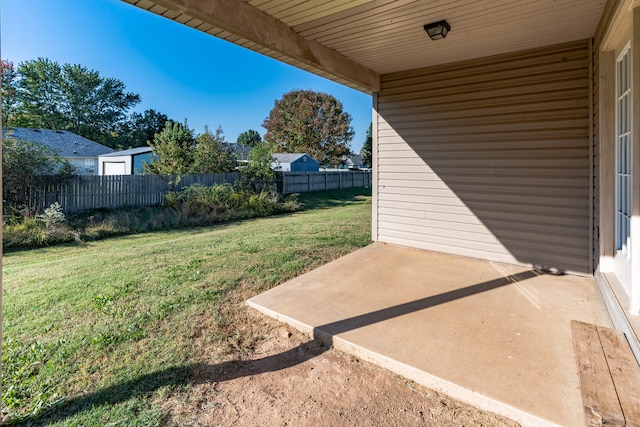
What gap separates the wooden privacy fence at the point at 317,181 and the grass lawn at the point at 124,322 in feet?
28.1

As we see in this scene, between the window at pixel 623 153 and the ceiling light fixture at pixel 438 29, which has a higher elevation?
the ceiling light fixture at pixel 438 29

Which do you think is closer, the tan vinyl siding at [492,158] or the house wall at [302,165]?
the tan vinyl siding at [492,158]

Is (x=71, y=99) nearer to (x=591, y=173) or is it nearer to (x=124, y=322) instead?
(x=124, y=322)

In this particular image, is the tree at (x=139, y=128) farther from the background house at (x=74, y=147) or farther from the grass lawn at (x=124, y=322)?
the grass lawn at (x=124, y=322)

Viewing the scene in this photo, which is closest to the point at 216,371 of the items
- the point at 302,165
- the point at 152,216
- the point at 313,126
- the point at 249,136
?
the point at 152,216

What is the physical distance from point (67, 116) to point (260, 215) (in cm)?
2718

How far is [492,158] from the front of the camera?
13.6ft

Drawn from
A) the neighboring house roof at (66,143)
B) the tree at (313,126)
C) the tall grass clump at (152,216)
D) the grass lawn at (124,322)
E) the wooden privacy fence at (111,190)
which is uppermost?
the tree at (313,126)

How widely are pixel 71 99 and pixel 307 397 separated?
34312 millimetres

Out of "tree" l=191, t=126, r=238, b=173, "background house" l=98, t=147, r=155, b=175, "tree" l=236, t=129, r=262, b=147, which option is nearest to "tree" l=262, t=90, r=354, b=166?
"background house" l=98, t=147, r=155, b=175

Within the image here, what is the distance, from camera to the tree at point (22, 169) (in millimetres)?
6855

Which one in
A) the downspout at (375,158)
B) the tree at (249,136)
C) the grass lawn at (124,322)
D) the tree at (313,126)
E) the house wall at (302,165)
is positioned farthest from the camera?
the tree at (249,136)

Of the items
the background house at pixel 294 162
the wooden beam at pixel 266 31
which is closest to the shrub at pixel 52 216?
the wooden beam at pixel 266 31

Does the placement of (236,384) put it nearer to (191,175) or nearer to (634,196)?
(634,196)
